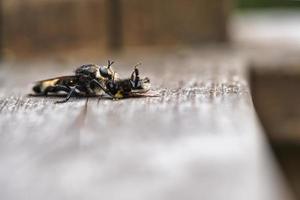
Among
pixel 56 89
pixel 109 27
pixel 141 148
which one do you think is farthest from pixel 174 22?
pixel 141 148

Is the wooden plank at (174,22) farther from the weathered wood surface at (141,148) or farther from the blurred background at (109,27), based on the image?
the weathered wood surface at (141,148)

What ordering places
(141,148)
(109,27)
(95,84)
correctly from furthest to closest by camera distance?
(109,27) < (95,84) < (141,148)

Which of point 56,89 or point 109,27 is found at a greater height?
point 109,27

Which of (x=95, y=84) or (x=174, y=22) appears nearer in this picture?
(x=95, y=84)

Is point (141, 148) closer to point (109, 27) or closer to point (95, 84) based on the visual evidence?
point (95, 84)

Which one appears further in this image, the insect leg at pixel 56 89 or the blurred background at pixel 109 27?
the blurred background at pixel 109 27

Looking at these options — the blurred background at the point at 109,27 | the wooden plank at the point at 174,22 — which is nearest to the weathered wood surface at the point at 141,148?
the blurred background at the point at 109,27

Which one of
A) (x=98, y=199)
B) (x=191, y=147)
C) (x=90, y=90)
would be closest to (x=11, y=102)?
(x=90, y=90)
